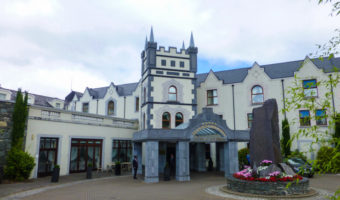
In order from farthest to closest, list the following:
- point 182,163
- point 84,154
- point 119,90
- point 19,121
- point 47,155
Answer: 1. point 119,90
2. point 84,154
3. point 47,155
4. point 182,163
5. point 19,121

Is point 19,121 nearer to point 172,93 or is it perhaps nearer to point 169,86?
point 169,86

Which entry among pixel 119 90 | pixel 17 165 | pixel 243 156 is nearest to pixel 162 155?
pixel 243 156

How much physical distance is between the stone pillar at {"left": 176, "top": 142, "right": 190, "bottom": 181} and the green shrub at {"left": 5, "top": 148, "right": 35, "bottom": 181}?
9.62 m

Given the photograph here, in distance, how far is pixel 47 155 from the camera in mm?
19734

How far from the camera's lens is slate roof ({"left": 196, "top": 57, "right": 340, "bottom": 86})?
26.3 metres

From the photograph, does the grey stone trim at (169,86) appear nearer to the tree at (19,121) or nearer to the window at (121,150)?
the window at (121,150)

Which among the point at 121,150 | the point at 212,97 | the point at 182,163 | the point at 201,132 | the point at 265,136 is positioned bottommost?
the point at 182,163

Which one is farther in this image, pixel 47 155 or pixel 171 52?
pixel 171 52

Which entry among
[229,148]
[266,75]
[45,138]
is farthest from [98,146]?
[266,75]

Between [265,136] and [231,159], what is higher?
[265,136]

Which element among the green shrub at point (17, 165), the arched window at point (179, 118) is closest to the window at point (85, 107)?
the arched window at point (179, 118)

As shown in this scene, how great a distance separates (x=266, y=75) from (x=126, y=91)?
17.1m

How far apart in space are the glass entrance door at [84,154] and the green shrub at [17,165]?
4632 mm

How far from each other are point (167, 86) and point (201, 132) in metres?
7.38
